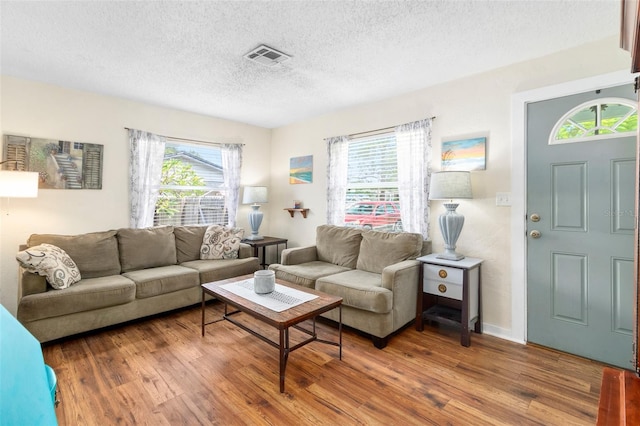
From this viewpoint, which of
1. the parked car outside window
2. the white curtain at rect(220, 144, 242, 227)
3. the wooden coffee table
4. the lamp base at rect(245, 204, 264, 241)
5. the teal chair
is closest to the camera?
the teal chair

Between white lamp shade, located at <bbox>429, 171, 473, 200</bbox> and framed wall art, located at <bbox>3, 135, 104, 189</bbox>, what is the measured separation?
11.8 feet

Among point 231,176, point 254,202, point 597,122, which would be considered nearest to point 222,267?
point 254,202

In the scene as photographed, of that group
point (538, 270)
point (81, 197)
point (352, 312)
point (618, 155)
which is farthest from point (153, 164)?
point (618, 155)

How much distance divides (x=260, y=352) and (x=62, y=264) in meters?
1.88

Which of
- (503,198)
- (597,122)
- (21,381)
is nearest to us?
(21,381)

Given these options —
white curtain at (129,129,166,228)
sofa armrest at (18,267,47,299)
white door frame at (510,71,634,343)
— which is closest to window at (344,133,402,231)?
white door frame at (510,71,634,343)

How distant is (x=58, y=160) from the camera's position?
315 cm

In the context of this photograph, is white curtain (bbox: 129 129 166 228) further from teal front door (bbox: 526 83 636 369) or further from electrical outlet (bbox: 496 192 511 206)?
teal front door (bbox: 526 83 636 369)

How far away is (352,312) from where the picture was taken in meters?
2.62

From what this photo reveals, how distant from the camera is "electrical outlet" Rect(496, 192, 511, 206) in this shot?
2644 millimetres

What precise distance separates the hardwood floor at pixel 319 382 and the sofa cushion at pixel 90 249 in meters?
0.64

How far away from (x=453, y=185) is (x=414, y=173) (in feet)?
2.13

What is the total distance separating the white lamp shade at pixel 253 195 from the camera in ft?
14.1

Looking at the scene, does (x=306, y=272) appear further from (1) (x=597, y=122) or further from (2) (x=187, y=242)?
(1) (x=597, y=122)
